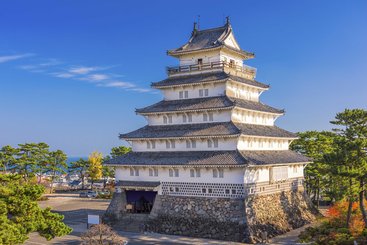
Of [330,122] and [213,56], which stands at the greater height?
[213,56]

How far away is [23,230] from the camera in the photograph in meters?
26.6

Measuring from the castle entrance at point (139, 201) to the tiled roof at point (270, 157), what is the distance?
1228 cm

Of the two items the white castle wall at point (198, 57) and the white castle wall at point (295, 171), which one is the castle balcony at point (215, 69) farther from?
the white castle wall at point (295, 171)

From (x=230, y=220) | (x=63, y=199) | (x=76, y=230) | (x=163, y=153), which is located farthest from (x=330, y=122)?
(x=63, y=199)

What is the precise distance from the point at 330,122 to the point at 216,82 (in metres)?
13.0

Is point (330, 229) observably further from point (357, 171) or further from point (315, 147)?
point (315, 147)

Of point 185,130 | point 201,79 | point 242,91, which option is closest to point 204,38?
point 201,79

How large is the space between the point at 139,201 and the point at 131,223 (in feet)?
11.2

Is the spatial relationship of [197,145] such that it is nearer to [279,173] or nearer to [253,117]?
[253,117]

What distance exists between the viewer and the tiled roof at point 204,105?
4617 cm

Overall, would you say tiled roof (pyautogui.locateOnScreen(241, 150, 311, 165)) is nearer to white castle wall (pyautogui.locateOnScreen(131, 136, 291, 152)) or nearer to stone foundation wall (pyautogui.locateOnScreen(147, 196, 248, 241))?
white castle wall (pyautogui.locateOnScreen(131, 136, 291, 152))

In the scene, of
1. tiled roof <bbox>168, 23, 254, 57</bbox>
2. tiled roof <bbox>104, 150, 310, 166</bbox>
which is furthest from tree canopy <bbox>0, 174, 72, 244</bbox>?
tiled roof <bbox>168, 23, 254, 57</bbox>

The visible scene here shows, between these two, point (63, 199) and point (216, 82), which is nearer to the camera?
point (216, 82)

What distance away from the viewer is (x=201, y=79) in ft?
162
